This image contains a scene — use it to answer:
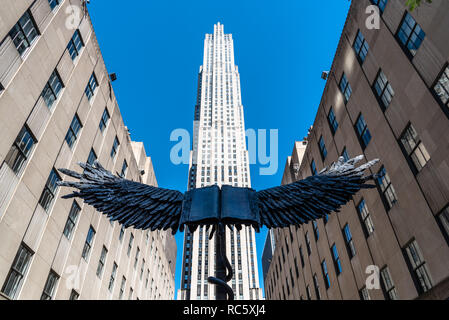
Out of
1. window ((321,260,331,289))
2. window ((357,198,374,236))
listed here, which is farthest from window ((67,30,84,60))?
window ((321,260,331,289))

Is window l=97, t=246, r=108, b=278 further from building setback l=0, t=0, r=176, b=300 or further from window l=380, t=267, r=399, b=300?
window l=380, t=267, r=399, b=300

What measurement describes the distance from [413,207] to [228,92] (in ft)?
564

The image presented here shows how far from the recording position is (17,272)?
15.4 meters

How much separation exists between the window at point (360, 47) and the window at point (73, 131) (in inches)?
816

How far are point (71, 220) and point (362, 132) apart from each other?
21.0 metres

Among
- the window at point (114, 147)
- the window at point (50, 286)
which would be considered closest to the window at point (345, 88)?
the window at point (114, 147)

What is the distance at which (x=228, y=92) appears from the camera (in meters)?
181

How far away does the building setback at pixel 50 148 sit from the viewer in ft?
48.5

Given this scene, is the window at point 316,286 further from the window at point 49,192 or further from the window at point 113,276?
the window at point 49,192

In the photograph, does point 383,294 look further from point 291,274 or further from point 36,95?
point 36,95

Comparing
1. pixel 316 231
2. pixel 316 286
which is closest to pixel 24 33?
pixel 316 231

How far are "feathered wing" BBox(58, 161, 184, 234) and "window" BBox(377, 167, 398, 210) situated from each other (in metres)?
15.2

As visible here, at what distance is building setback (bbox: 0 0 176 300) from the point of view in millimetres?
14789

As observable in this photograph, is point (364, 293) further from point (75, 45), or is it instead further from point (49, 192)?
Answer: point (75, 45)
